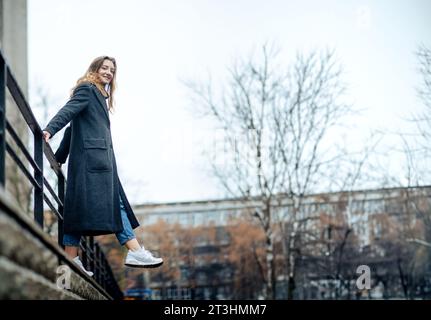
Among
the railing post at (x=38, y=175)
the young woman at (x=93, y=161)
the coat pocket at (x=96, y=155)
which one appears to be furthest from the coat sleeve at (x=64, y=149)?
the railing post at (x=38, y=175)

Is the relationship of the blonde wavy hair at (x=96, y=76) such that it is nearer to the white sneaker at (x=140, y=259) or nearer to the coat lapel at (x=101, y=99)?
the coat lapel at (x=101, y=99)

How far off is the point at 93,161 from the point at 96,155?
1.6 inches

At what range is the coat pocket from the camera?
468 cm

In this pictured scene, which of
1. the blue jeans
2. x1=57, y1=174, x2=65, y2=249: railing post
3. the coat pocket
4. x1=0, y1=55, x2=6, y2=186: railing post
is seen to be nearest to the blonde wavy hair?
the coat pocket

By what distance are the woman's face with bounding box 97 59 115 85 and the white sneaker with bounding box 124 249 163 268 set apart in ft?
3.50

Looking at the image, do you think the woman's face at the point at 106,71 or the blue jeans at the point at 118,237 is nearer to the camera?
the woman's face at the point at 106,71

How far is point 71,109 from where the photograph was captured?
455 cm

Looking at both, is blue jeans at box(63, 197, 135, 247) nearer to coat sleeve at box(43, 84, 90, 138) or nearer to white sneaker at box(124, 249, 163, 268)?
white sneaker at box(124, 249, 163, 268)

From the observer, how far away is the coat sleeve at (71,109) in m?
4.47

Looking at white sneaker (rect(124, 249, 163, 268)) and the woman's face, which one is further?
white sneaker (rect(124, 249, 163, 268))

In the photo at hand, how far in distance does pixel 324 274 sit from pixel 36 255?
76.7 ft
